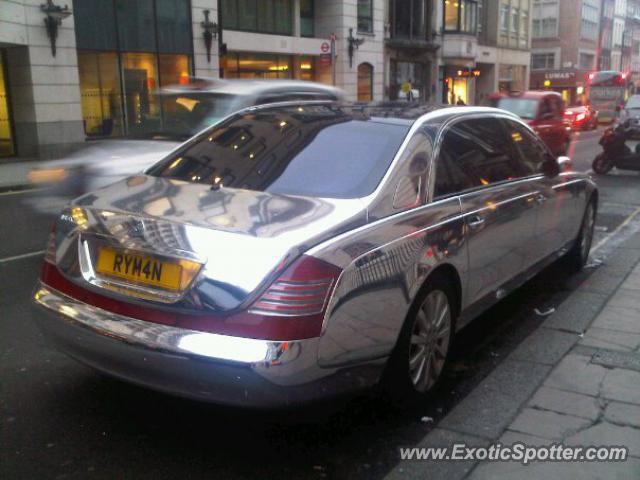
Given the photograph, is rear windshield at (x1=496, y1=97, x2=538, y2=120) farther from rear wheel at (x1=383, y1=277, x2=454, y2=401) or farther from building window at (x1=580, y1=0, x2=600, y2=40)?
building window at (x1=580, y1=0, x2=600, y2=40)

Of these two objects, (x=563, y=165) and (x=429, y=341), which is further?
(x=563, y=165)

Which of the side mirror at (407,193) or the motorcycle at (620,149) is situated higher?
the side mirror at (407,193)

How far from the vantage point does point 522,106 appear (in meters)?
14.8

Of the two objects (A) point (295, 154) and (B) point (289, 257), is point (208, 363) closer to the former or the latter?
(B) point (289, 257)

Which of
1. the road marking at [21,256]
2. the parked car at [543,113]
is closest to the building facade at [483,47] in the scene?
the parked car at [543,113]

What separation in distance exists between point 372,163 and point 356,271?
916mm

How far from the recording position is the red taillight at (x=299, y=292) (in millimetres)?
2893

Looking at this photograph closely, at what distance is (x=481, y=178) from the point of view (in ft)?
15.0

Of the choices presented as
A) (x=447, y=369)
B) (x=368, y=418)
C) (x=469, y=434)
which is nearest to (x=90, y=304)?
(x=368, y=418)

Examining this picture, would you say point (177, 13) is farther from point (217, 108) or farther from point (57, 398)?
point (57, 398)

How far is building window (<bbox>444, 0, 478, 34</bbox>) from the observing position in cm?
4012

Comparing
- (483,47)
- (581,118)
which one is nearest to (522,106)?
(581,118)

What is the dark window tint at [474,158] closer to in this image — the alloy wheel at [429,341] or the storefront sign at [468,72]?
the alloy wheel at [429,341]

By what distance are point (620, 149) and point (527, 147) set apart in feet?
33.7
